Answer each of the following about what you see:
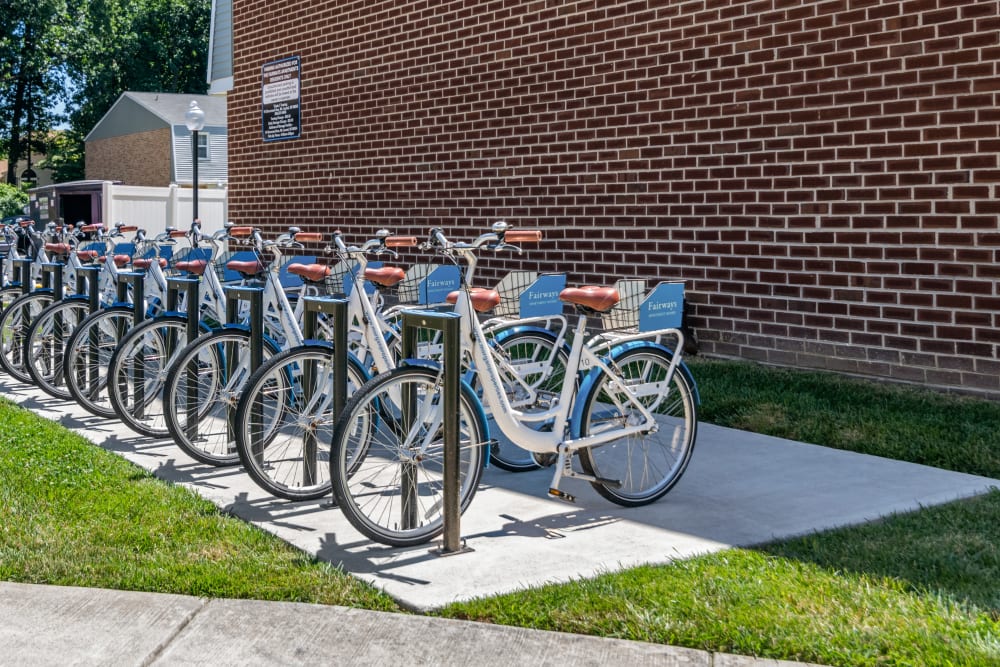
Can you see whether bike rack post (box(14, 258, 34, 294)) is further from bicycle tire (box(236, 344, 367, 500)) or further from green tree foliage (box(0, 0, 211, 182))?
green tree foliage (box(0, 0, 211, 182))

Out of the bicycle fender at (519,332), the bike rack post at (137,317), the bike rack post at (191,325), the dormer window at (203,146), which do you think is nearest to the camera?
the bicycle fender at (519,332)

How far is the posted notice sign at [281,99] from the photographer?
14492 millimetres

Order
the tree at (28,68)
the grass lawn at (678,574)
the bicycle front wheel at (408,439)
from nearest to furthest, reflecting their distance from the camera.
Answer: the grass lawn at (678,574) < the bicycle front wheel at (408,439) < the tree at (28,68)

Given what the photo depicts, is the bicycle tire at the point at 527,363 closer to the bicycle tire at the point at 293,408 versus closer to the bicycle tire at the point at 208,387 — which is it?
the bicycle tire at the point at 293,408

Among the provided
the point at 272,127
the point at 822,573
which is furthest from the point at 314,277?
the point at 272,127

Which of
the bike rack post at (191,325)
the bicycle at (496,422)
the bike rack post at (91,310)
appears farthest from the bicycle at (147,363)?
the bicycle at (496,422)

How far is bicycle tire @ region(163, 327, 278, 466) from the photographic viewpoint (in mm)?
6141

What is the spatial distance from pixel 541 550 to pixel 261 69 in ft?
38.2

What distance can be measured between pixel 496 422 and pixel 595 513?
612mm

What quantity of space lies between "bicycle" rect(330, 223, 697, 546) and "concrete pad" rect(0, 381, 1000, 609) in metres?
0.16

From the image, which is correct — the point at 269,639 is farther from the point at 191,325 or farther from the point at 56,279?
the point at 56,279

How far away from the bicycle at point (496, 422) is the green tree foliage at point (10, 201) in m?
38.7

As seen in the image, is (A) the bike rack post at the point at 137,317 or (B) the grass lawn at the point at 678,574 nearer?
(B) the grass lawn at the point at 678,574

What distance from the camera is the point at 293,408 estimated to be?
19.2ft
